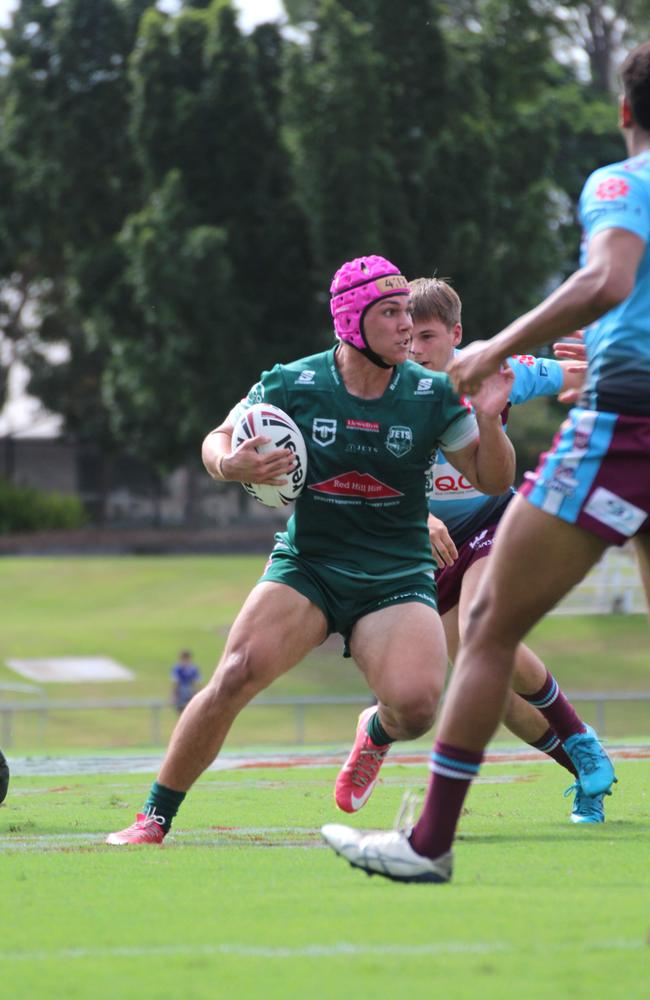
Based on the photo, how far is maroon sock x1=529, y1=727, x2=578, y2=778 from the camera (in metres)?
7.43

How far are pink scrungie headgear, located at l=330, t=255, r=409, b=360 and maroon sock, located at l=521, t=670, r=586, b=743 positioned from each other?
1894 millimetres

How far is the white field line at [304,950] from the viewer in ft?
12.7

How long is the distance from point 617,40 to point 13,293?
24.9 m

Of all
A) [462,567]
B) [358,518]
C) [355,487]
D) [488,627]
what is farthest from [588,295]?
[462,567]

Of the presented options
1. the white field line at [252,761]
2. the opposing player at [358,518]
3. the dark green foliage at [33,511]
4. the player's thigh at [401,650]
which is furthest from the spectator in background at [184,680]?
the dark green foliage at [33,511]

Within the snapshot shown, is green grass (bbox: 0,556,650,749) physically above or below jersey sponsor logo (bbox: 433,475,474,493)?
below

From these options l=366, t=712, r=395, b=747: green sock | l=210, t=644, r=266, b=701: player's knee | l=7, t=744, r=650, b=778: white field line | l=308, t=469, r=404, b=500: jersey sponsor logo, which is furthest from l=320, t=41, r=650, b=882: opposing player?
l=7, t=744, r=650, b=778: white field line

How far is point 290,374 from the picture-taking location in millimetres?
6613

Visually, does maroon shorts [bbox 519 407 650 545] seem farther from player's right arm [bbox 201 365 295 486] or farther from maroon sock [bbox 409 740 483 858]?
player's right arm [bbox 201 365 295 486]

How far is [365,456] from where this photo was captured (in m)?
6.39

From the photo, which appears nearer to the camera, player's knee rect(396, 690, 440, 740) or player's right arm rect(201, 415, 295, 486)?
player's right arm rect(201, 415, 295, 486)

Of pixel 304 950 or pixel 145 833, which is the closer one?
pixel 304 950

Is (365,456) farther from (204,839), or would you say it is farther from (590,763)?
(590,763)

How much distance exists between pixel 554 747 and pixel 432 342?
1968 millimetres
